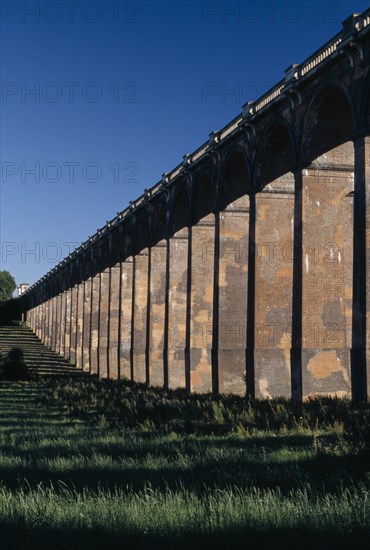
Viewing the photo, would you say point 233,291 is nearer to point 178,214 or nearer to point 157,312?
point 178,214

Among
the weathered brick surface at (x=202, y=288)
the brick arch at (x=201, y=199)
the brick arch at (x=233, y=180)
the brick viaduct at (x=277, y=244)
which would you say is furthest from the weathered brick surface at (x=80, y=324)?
the brick arch at (x=233, y=180)

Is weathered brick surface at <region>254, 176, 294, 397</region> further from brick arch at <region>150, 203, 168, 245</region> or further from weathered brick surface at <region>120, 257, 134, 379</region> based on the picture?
weathered brick surface at <region>120, 257, 134, 379</region>

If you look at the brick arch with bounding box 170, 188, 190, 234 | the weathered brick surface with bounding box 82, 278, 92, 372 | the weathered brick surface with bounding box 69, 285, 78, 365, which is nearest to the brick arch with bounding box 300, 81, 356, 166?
the brick arch with bounding box 170, 188, 190, 234

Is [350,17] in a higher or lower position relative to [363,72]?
higher

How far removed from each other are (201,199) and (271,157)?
695 centimetres

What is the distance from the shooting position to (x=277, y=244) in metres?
23.6

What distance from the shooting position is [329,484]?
6699mm

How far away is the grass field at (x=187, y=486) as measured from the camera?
16.1ft

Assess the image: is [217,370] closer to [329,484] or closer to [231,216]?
[231,216]

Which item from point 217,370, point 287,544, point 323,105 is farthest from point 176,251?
point 287,544

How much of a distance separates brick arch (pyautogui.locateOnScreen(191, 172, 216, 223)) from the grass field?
1637 centimetres

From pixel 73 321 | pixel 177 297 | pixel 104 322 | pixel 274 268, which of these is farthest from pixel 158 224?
pixel 73 321

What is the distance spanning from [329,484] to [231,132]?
19405mm

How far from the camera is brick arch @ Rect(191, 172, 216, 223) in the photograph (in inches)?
1153
